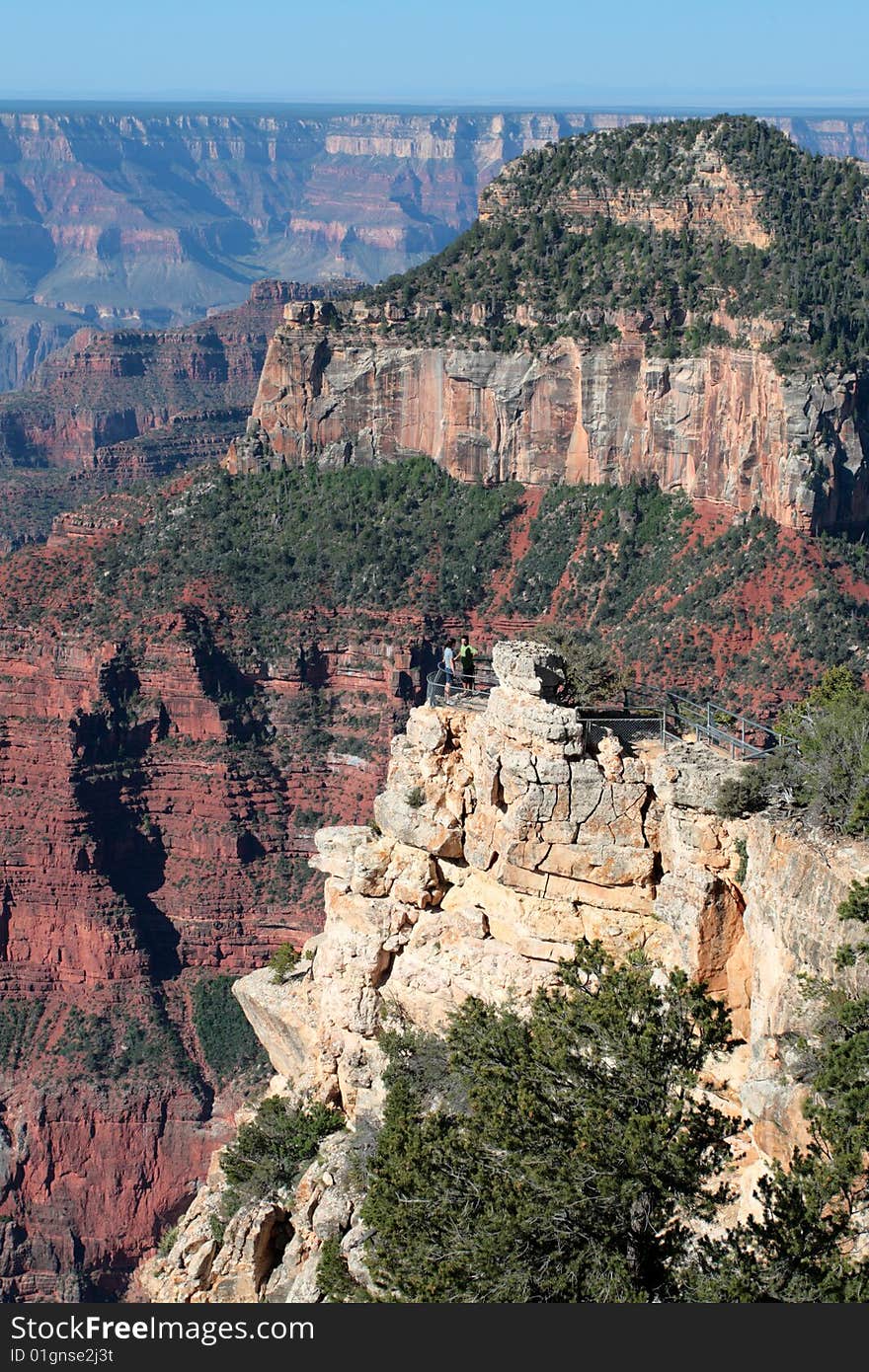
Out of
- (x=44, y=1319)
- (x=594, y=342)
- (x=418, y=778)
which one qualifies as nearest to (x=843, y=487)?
(x=594, y=342)

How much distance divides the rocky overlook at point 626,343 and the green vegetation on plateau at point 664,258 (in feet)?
0.33

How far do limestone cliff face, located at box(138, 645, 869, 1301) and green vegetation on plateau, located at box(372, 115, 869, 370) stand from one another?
48.1 m

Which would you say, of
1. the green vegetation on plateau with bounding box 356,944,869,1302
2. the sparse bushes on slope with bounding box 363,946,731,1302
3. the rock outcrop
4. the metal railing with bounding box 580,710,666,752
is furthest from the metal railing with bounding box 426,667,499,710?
the rock outcrop

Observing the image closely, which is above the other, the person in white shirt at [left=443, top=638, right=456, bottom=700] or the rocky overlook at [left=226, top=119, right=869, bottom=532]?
the rocky overlook at [left=226, top=119, right=869, bottom=532]

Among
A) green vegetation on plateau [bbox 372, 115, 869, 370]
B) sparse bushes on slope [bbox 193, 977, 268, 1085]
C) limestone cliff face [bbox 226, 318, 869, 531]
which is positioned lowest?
sparse bushes on slope [bbox 193, 977, 268, 1085]

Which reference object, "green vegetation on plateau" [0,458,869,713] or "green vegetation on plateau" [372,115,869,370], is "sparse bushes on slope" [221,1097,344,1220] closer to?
"green vegetation on plateau" [0,458,869,713]

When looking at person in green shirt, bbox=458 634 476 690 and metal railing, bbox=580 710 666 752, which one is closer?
metal railing, bbox=580 710 666 752

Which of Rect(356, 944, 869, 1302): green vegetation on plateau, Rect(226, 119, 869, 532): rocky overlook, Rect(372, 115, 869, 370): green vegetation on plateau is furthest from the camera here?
Rect(372, 115, 869, 370): green vegetation on plateau

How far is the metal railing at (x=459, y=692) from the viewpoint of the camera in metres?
34.2

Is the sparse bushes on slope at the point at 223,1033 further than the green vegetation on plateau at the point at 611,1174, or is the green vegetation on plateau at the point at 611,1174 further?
the sparse bushes on slope at the point at 223,1033

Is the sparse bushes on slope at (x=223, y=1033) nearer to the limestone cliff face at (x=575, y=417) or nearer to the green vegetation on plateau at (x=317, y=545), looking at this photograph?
the green vegetation on plateau at (x=317, y=545)

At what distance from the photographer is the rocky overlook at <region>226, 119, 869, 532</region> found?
78.8 m

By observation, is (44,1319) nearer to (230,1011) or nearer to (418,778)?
(418,778)

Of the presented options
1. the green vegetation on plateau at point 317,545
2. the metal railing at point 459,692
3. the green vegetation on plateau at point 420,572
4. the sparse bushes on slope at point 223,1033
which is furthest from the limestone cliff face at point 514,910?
the green vegetation on plateau at point 317,545
